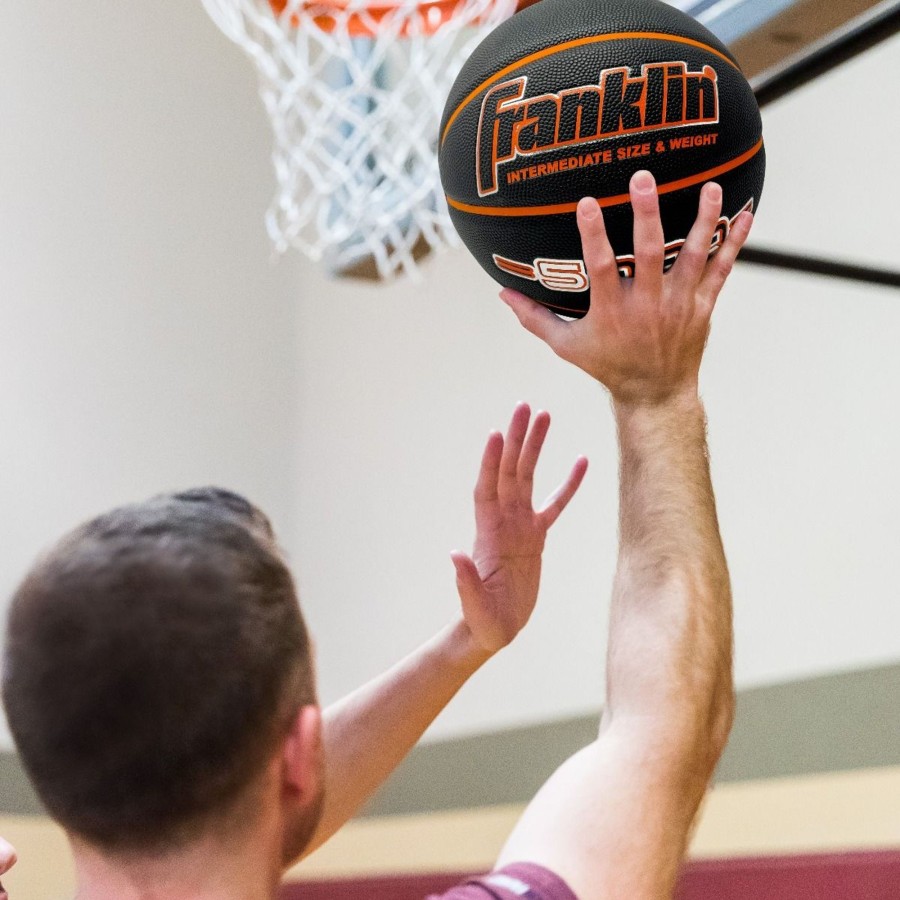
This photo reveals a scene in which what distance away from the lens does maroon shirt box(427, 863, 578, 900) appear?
906 mm

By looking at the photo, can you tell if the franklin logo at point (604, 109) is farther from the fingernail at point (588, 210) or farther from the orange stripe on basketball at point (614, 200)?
the fingernail at point (588, 210)

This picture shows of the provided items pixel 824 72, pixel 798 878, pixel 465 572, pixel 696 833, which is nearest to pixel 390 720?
pixel 465 572

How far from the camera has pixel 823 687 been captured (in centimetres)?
338

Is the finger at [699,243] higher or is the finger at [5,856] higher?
the finger at [699,243]

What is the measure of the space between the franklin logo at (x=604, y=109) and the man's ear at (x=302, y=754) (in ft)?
2.35

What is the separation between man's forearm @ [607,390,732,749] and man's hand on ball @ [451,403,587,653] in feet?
1.19

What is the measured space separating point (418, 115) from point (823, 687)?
1.99 metres

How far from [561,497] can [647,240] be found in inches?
20.0

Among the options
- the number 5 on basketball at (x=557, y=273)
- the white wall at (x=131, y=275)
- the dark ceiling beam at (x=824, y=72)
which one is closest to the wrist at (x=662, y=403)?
the number 5 on basketball at (x=557, y=273)

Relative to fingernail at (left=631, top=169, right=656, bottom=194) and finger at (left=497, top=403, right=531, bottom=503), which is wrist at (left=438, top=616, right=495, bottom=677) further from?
fingernail at (left=631, top=169, right=656, bottom=194)

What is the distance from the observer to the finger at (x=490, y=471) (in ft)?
5.05

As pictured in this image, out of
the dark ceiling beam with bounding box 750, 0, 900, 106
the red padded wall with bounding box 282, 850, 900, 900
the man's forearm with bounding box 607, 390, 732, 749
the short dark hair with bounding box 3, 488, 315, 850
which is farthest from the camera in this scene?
the red padded wall with bounding box 282, 850, 900, 900

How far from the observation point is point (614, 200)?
1.37m

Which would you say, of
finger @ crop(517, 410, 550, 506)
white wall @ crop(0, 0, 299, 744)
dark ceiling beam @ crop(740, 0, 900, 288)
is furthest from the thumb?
white wall @ crop(0, 0, 299, 744)
